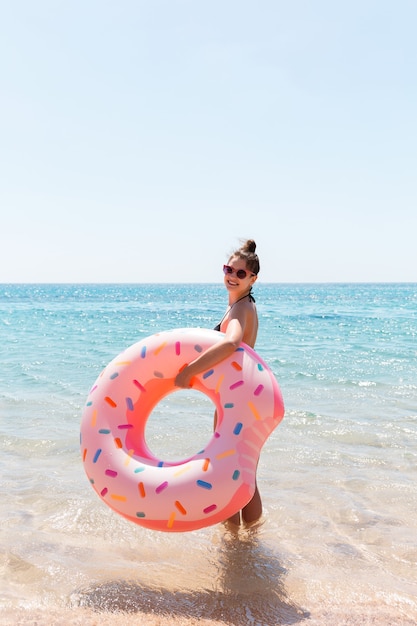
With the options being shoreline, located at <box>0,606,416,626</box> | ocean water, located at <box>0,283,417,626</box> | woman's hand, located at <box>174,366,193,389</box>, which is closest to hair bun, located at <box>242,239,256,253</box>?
woman's hand, located at <box>174,366,193,389</box>

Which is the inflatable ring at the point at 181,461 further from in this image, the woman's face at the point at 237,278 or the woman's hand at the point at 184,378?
the woman's face at the point at 237,278

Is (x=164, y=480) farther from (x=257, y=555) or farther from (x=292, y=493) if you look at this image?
(x=292, y=493)

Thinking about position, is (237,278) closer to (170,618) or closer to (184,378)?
(184,378)

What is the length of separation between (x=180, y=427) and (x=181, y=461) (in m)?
2.74

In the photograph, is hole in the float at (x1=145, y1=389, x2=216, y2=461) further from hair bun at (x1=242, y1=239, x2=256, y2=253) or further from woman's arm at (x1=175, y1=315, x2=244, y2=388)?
hair bun at (x1=242, y1=239, x2=256, y2=253)

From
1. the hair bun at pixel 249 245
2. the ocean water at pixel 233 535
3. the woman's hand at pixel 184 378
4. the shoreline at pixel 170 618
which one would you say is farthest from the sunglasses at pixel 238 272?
the shoreline at pixel 170 618

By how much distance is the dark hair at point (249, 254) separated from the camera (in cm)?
302

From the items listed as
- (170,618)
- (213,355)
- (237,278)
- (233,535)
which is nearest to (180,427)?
(233,535)

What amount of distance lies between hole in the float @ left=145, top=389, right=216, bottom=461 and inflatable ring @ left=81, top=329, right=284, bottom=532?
1943 mm

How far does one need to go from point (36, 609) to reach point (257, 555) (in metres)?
1.09

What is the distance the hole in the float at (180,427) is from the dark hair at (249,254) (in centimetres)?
204

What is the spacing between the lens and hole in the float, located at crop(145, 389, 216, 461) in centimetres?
483

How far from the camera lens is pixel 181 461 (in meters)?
2.66

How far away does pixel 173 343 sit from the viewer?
285cm
